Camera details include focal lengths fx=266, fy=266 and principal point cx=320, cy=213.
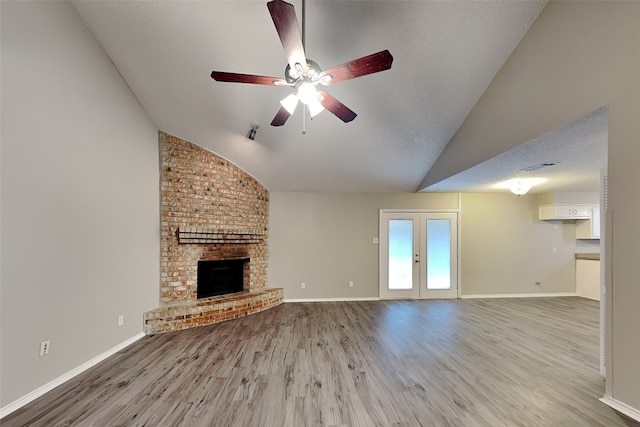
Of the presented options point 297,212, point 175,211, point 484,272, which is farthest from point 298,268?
point 484,272

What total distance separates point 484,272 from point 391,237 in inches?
88.7

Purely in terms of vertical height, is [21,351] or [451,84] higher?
[451,84]

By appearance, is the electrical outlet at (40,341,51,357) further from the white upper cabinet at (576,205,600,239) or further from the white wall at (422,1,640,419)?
the white upper cabinet at (576,205,600,239)

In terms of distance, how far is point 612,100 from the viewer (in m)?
2.01

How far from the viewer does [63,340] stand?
2.49 metres

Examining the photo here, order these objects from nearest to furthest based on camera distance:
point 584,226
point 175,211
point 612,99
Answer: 1. point 612,99
2. point 175,211
3. point 584,226

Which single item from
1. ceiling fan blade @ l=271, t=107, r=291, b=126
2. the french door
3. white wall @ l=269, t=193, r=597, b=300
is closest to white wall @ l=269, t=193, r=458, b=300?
white wall @ l=269, t=193, r=597, b=300

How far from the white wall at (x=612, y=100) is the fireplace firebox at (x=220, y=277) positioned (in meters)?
4.90

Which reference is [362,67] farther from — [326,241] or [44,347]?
[326,241]

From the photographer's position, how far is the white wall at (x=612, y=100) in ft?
6.31

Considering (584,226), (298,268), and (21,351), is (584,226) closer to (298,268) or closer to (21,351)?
(298,268)

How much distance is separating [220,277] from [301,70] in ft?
13.4

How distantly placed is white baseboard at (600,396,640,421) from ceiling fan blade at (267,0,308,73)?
11.4ft

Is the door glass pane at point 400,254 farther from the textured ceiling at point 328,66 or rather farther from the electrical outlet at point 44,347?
the electrical outlet at point 44,347
